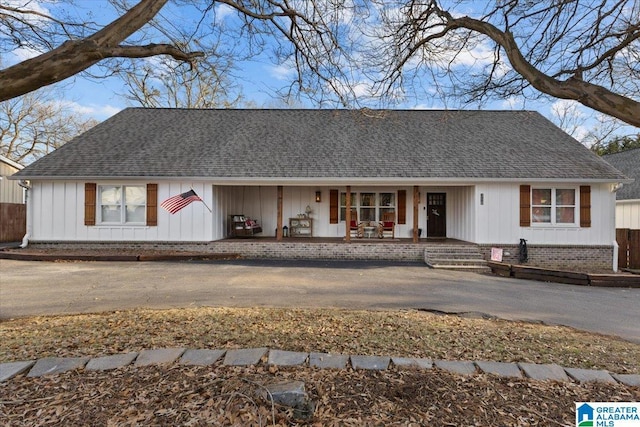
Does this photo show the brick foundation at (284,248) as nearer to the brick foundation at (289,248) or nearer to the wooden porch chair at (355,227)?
the brick foundation at (289,248)

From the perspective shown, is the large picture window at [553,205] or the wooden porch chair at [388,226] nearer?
the large picture window at [553,205]

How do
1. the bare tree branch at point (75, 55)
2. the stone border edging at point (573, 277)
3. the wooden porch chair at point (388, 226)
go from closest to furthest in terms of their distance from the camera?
the bare tree branch at point (75, 55), the stone border edging at point (573, 277), the wooden porch chair at point (388, 226)

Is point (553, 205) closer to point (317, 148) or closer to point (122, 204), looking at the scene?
point (317, 148)

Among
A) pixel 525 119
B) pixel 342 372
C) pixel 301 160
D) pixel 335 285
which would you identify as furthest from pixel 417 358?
pixel 525 119

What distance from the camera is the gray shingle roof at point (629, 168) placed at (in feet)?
54.7

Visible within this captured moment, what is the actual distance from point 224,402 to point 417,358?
1939mm

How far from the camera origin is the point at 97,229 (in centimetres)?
1338

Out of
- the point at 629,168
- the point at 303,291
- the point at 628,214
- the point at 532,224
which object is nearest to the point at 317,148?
the point at 303,291

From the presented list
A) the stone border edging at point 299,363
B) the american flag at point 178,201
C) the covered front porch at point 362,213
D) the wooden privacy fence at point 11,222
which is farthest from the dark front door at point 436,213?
the wooden privacy fence at point 11,222

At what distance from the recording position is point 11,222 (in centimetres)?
1789

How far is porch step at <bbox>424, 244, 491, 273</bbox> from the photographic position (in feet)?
38.8

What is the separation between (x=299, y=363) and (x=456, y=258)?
1030 centimetres

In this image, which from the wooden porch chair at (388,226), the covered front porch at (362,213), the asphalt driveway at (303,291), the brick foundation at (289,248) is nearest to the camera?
the asphalt driveway at (303,291)

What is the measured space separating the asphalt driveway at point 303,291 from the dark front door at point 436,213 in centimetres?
497
